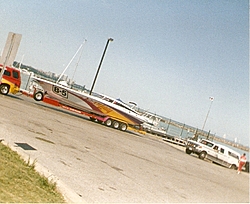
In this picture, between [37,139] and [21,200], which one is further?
[37,139]

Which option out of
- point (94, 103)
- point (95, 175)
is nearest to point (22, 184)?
point (95, 175)

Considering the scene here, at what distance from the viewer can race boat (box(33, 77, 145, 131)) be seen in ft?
69.3

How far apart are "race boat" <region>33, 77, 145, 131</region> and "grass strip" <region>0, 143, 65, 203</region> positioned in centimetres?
1533

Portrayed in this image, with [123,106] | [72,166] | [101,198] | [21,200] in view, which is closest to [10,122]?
[72,166]

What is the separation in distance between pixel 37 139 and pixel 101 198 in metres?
4.57

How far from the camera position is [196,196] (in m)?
8.64

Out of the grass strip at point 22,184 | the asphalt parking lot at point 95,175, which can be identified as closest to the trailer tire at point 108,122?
the asphalt parking lot at point 95,175

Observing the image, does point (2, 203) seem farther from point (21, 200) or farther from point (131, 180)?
point (131, 180)

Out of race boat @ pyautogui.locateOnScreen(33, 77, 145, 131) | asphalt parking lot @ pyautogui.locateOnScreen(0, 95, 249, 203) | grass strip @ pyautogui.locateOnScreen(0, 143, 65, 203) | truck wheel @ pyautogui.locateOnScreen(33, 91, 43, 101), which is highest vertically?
race boat @ pyautogui.locateOnScreen(33, 77, 145, 131)

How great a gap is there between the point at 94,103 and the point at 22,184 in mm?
17494

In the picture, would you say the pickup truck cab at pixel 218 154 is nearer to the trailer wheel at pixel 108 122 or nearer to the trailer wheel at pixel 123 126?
the trailer wheel at pixel 123 126

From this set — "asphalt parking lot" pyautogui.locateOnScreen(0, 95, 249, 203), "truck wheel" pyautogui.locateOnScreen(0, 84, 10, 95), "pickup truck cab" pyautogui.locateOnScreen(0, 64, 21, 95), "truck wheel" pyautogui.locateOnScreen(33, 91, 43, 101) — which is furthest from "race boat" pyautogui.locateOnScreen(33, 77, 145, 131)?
"asphalt parking lot" pyautogui.locateOnScreen(0, 95, 249, 203)

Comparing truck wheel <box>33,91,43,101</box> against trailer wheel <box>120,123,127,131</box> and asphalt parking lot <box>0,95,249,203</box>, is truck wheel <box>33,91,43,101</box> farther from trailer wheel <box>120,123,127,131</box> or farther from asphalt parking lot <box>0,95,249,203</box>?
asphalt parking lot <box>0,95,249,203</box>

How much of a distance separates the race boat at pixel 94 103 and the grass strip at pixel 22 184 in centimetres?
1533
